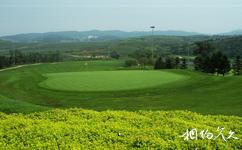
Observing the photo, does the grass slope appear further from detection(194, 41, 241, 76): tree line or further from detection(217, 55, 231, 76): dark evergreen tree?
detection(194, 41, 241, 76): tree line

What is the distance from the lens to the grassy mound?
730cm

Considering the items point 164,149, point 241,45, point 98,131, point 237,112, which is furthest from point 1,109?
point 241,45

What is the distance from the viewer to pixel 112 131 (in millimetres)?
8156

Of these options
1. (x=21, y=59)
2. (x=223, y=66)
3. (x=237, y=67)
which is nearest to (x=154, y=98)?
(x=223, y=66)

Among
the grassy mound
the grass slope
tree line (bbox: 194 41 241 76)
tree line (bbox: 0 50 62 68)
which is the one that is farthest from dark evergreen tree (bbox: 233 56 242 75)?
the grassy mound

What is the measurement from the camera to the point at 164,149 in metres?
7.11

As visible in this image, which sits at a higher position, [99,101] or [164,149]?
[164,149]

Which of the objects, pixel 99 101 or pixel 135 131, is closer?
pixel 135 131

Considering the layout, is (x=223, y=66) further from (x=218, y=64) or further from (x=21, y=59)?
(x=21, y=59)

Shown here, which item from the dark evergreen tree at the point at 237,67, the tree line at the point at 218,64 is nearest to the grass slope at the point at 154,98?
the tree line at the point at 218,64

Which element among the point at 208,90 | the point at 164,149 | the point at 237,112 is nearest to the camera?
the point at 164,149

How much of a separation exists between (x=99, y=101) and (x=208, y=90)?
8.60 meters

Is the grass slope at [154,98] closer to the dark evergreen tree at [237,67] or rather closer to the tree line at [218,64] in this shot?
the tree line at [218,64]

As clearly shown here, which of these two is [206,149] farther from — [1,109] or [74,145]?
[1,109]
